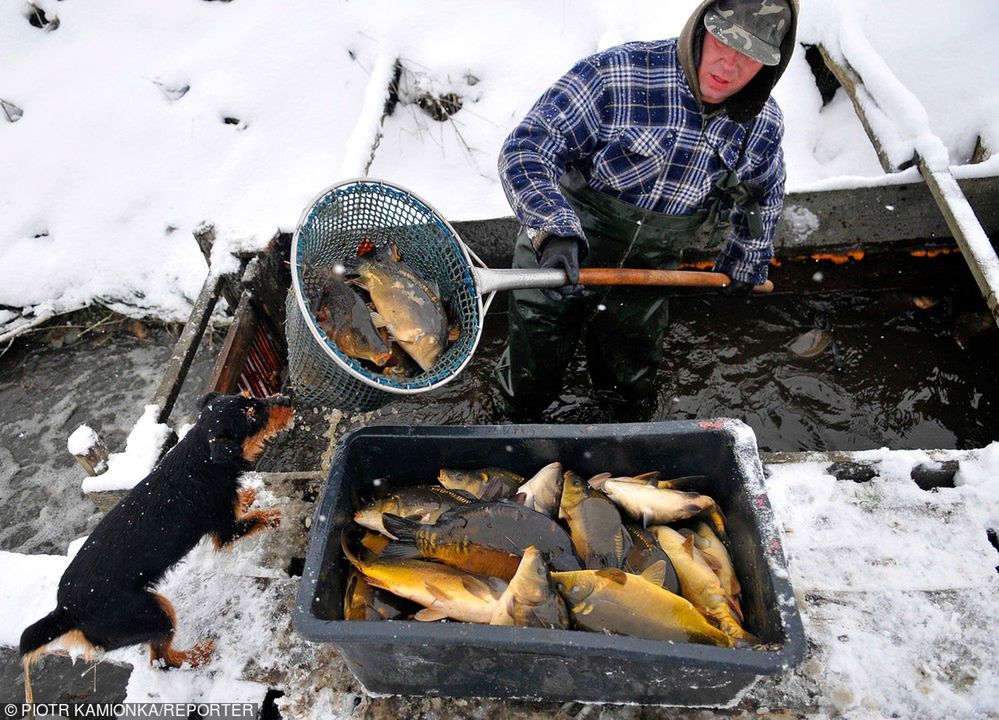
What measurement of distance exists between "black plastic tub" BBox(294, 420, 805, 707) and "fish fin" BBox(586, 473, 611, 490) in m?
0.07

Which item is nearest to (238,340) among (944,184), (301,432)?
(301,432)

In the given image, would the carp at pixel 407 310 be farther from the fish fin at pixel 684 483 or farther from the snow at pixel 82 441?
the snow at pixel 82 441

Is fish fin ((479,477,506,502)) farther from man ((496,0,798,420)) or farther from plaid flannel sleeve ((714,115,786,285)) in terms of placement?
plaid flannel sleeve ((714,115,786,285))

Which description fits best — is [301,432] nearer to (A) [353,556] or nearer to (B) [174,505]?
(B) [174,505]

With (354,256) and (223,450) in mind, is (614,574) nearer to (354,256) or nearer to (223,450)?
(354,256)

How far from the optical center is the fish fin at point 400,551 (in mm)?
2322

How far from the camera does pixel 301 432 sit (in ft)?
14.4

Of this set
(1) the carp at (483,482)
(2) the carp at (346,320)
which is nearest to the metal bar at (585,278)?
(2) the carp at (346,320)

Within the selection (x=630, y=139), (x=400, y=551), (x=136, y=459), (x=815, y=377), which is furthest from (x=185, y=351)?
(x=815, y=377)

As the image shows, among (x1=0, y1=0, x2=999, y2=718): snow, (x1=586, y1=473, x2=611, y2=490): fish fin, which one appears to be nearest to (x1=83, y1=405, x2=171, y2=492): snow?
(x1=0, y1=0, x2=999, y2=718): snow

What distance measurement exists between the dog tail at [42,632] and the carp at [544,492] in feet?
6.80

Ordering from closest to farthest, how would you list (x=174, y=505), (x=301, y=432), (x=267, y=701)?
(x=267, y=701)
(x=174, y=505)
(x=301, y=432)

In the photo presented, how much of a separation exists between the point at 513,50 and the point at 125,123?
155 inches

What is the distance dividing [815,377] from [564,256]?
2790mm
